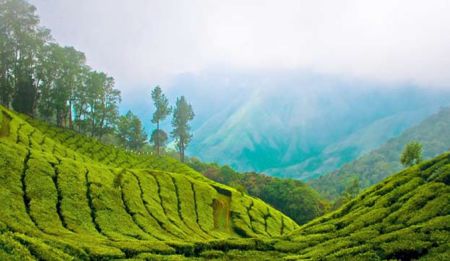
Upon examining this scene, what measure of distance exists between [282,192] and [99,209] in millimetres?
91957

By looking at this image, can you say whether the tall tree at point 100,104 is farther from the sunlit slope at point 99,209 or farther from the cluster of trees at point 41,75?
the sunlit slope at point 99,209

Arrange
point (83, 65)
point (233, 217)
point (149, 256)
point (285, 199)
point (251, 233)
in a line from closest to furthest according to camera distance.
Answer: point (149, 256), point (251, 233), point (233, 217), point (83, 65), point (285, 199)

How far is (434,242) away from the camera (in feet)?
94.0

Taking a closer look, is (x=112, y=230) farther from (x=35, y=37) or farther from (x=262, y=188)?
(x=262, y=188)

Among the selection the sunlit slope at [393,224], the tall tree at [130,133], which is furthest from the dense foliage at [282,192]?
the sunlit slope at [393,224]

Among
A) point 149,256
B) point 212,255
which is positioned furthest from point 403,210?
point 149,256

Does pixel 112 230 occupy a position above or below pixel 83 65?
below

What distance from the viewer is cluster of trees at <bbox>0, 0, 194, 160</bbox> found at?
94875 millimetres

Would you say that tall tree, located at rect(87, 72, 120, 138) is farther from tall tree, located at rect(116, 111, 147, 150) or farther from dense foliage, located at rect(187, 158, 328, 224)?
dense foliage, located at rect(187, 158, 328, 224)

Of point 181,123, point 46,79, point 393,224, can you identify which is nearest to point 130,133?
point 181,123

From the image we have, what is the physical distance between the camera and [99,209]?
45.2 meters

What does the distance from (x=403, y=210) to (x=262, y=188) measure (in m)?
100

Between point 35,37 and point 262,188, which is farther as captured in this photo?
point 262,188

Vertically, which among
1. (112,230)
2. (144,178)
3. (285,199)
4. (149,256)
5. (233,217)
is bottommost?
(149,256)
